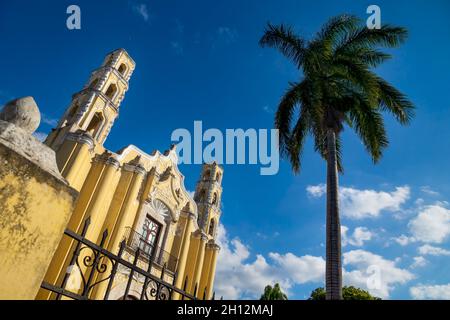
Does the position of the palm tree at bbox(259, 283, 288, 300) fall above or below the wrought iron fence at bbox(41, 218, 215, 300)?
above

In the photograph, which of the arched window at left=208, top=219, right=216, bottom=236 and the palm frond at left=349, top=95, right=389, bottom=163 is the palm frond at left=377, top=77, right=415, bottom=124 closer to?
the palm frond at left=349, top=95, right=389, bottom=163

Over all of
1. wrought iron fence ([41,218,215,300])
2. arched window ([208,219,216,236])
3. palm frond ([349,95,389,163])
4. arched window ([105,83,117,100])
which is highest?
arched window ([105,83,117,100])

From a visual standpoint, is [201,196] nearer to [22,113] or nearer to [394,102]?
[394,102]

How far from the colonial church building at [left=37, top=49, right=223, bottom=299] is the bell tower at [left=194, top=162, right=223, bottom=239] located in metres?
0.44

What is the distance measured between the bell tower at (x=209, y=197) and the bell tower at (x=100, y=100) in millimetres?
8517

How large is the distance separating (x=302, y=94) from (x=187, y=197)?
30.0 ft

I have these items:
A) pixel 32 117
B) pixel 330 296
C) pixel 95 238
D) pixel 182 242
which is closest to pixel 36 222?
pixel 32 117

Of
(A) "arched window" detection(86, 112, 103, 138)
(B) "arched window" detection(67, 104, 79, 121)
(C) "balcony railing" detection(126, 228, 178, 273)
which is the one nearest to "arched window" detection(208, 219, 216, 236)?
(C) "balcony railing" detection(126, 228, 178, 273)

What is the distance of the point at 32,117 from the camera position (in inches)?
82.1

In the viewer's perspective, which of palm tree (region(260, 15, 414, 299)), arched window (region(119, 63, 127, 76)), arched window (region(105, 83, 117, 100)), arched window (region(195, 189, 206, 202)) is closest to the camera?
palm tree (region(260, 15, 414, 299))

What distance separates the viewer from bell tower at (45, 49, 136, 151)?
45.2ft

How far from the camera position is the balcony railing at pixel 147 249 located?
11678mm

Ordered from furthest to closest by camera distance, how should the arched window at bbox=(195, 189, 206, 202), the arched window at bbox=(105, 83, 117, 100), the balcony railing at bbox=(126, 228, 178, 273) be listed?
1. the arched window at bbox=(195, 189, 206, 202)
2. the arched window at bbox=(105, 83, 117, 100)
3. the balcony railing at bbox=(126, 228, 178, 273)

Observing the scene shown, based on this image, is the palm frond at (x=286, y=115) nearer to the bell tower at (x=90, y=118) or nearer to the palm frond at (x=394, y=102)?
the palm frond at (x=394, y=102)
